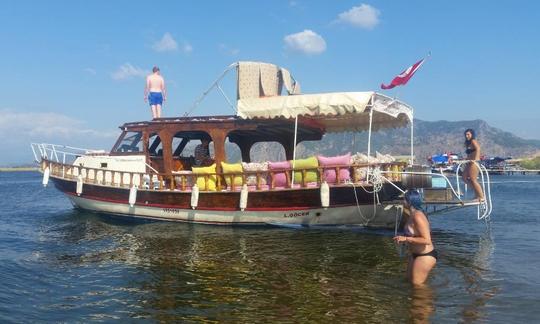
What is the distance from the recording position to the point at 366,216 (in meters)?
12.7

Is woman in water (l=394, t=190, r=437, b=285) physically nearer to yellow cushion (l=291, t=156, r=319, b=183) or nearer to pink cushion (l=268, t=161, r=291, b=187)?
yellow cushion (l=291, t=156, r=319, b=183)

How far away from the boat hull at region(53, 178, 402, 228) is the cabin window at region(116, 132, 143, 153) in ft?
5.60

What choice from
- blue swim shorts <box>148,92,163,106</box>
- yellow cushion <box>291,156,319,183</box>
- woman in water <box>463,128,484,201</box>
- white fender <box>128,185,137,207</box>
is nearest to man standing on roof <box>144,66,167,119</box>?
blue swim shorts <box>148,92,163,106</box>

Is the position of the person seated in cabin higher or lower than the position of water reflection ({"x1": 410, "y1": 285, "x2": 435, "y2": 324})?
higher

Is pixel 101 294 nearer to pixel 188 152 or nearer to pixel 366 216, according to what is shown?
pixel 366 216

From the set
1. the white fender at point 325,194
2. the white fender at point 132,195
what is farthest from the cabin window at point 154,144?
the white fender at point 325,194

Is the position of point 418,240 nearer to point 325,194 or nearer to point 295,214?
point 325,194

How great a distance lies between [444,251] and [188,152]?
10889mm

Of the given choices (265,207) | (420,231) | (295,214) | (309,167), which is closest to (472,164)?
(309,167)

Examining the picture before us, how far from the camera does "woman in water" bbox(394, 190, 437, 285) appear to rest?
22.4ft

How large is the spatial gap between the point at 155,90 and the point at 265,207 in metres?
6.71

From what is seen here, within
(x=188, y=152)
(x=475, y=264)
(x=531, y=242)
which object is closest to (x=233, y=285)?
(x=475, y=264)

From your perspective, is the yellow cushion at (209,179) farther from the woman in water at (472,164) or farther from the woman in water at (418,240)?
the woman in water at (418,240)

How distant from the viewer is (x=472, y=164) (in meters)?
10.8
